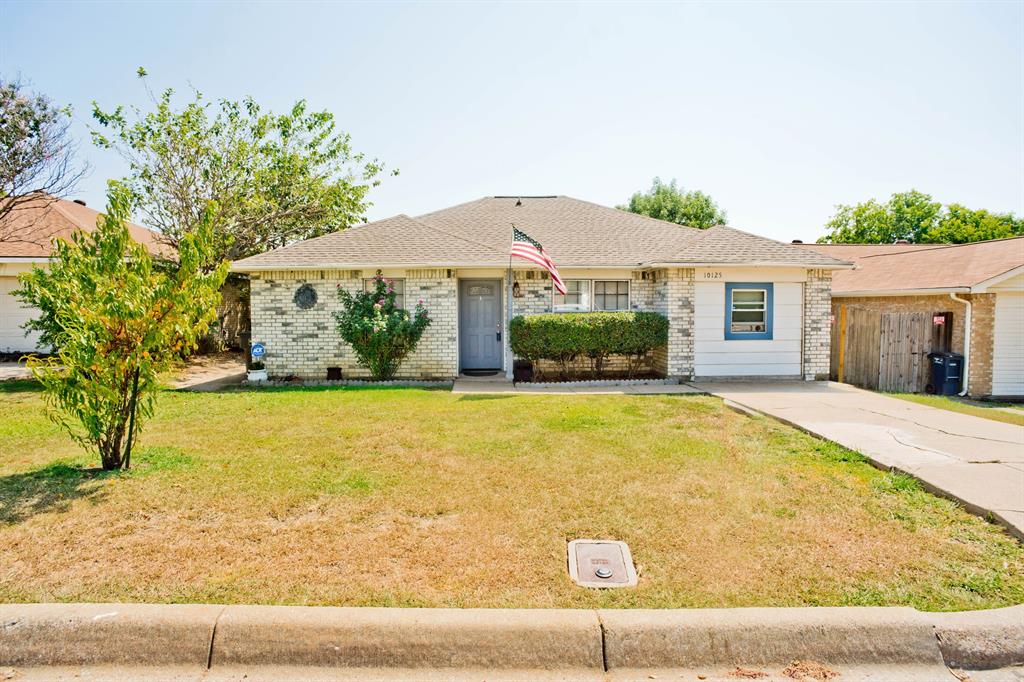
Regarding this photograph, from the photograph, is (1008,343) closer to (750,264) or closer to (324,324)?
(750,264)

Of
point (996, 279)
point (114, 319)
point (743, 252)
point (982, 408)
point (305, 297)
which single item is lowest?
point (982, 408)

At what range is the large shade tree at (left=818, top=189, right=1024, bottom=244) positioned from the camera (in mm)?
43594

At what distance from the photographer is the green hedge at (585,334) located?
12492 mm

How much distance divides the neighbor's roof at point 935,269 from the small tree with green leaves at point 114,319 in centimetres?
1370

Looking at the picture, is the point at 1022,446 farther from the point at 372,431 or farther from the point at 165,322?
the point at 165,322

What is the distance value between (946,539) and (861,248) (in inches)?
899

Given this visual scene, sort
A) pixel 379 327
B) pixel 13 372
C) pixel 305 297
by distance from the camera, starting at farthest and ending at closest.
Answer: pixel 13 372, pixel 305 297, pixel 379 327

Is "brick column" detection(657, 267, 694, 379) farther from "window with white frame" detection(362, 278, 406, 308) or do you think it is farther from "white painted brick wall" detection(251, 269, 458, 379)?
"window with white frame" detection(362, 278, 406, 308)

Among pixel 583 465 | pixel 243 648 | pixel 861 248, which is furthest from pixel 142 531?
pixel 861 248

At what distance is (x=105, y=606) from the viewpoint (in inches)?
130

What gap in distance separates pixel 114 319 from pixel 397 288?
815cm

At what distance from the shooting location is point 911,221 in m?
46.8

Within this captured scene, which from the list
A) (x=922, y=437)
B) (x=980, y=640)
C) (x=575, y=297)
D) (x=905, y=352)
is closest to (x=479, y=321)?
(x=575, y=297)

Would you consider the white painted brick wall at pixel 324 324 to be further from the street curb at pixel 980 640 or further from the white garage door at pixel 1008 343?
the white garage door at pixel 1008 343
